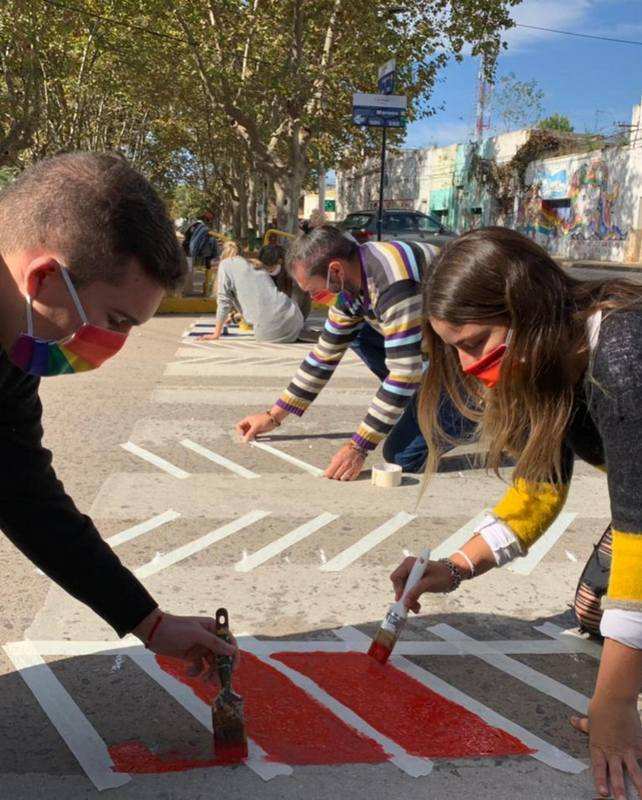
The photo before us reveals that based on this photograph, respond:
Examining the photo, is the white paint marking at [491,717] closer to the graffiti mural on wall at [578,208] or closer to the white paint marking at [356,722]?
the white paint marking at [356,722]

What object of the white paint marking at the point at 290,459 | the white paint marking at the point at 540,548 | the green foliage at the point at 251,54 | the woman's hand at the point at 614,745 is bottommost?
the white paint marking at the point at 290,459

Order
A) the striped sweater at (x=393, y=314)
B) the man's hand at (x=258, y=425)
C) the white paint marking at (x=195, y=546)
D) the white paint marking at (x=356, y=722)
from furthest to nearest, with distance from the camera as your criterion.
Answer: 1. the man's hand at (x=258, y=425)
2. the striped sweater at (x=393, y=314)
3. the white paint marking at (x=195, y=546)
4. the white paint marking at (x=356, y=722)

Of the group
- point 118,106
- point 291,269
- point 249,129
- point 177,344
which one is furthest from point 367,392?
point 118,106

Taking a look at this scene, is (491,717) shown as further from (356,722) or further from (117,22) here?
(117,22)

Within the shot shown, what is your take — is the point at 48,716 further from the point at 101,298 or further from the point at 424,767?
the point at 101,298

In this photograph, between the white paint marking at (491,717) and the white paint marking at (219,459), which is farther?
the white paint marking at (219,459)

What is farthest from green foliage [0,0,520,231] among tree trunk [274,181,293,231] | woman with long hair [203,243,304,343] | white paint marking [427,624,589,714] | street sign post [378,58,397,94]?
white paint marking [427,624,589,714]

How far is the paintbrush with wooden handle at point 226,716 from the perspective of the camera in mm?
2238

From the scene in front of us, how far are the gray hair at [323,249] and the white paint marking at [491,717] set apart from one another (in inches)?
98.0

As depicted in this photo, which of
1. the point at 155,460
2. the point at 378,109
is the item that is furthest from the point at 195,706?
the point at 378,109

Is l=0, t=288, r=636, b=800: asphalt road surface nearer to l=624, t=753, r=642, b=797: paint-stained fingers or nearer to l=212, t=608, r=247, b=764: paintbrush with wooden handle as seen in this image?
l=212, t=608, r=247, b=764: paintbrush with wooden handle

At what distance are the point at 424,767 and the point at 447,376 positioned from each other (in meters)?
1.09

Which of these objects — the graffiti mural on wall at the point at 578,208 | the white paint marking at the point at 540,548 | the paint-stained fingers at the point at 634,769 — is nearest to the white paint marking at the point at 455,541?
the white paint marking at the point at 540,548

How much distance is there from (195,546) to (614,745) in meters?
2.23
